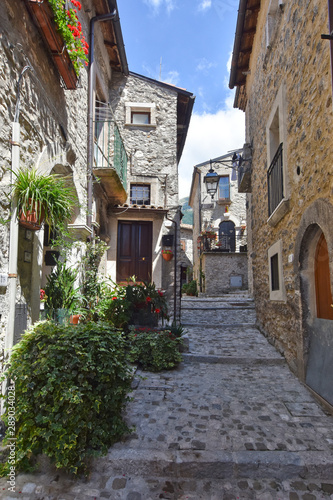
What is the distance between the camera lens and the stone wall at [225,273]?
611 inches

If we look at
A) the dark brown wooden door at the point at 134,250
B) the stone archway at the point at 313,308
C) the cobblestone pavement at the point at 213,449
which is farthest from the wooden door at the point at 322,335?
the dark brown wooden door at the point at 134,250

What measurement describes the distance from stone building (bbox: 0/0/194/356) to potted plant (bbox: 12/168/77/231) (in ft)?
0.33

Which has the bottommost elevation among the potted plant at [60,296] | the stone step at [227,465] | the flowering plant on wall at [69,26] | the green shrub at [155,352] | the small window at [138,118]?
the stone step at [227,465]

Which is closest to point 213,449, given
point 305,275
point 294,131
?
point 305,275

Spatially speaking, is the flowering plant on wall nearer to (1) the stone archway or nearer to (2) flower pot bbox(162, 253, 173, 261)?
(1) the stone archway

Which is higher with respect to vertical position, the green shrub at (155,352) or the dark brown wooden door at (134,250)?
the dark brown wooden door at (134,250)

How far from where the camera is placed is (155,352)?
4.78 meters

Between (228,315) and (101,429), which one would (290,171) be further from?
(228,315)

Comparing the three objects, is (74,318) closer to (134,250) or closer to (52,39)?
(52,39)

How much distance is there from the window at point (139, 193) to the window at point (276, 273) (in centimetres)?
417

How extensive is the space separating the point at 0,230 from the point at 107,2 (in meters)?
6.68

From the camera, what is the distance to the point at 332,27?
3.02 metres

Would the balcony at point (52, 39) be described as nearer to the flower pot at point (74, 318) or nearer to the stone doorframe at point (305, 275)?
the flower pot at point (74, 318)

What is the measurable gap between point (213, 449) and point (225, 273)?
13.2 metres
